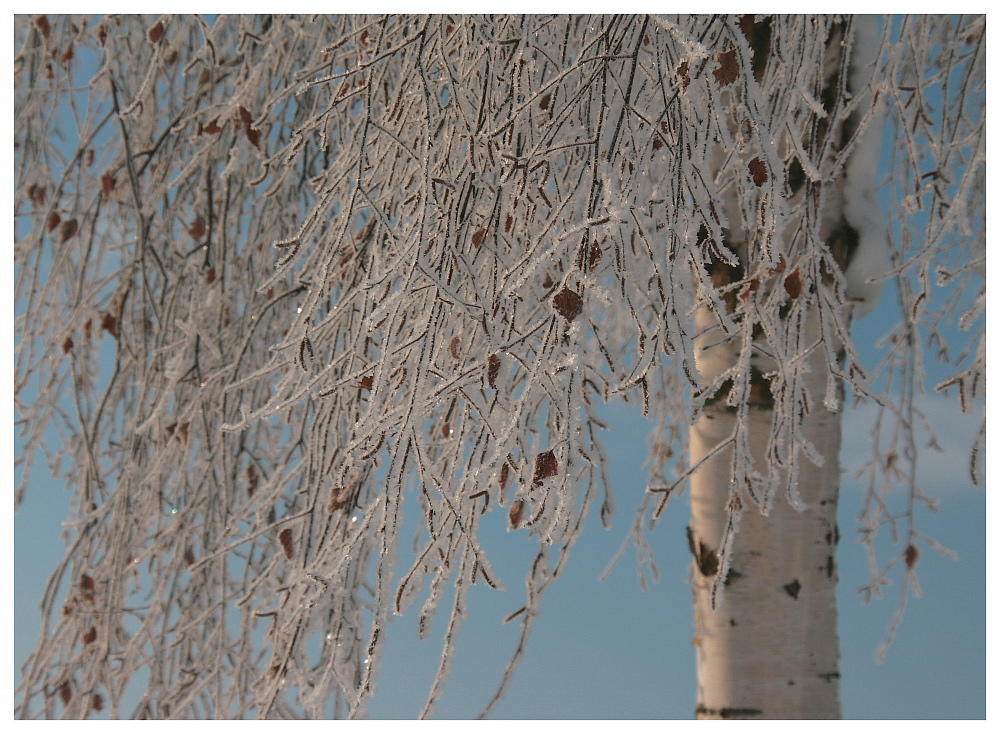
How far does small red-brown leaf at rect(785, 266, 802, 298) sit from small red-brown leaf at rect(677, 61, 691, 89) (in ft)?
1.52

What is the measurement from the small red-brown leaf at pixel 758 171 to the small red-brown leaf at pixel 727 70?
11 cm

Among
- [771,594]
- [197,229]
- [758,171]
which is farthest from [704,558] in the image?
[197,229]

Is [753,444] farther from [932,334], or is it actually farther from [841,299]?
[932,334]

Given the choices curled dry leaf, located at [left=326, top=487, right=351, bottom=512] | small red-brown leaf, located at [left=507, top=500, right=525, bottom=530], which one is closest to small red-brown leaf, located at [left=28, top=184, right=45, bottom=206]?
curled dry leaf, located at [left=326, top=487, right=351, bottom=512]

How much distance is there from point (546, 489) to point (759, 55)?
5.02 ft

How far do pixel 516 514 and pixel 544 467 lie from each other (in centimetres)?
29

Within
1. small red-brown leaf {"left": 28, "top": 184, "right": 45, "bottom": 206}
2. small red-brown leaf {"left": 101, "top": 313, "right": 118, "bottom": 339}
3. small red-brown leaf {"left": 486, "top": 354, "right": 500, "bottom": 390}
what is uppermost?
small red-brown leaf {"left": 28, "top": 184, "right": 45, "bottom": 206}

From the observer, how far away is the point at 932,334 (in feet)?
8.36

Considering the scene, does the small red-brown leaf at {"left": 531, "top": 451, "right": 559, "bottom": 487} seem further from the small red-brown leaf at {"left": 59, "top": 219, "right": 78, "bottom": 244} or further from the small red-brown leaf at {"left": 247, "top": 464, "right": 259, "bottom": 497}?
the small red-brown leaf at {"left": 59, "top": 219, "right": 78, "bottom": 244}

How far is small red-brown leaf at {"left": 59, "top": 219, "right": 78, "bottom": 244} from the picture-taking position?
6.54ft

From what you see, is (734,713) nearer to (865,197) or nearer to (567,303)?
(865,197)

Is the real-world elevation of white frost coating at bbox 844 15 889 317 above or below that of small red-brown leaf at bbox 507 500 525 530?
above

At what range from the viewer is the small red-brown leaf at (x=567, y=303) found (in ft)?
3.23
